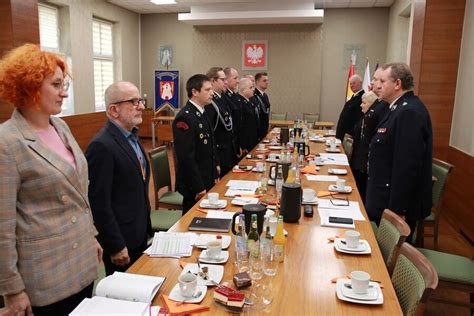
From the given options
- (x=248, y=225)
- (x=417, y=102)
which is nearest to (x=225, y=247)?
(x=248, y=225)

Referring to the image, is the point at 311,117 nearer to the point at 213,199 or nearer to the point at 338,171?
the point at 338,171

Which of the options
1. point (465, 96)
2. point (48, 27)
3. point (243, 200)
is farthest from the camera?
point (48, 27)

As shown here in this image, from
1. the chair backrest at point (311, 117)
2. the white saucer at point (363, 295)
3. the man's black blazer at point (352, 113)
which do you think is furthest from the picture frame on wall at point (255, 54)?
the white saucer at point (363, 295)

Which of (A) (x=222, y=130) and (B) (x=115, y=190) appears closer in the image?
(B) (x=115, y=190)

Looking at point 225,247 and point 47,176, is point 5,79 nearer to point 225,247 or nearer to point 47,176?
point 47,176

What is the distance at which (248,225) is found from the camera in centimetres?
203

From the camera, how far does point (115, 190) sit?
7.23ft

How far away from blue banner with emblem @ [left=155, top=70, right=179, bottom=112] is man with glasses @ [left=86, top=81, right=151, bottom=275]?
844cm

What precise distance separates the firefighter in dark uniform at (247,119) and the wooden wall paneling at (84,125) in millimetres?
3683

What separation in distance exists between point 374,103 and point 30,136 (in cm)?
383

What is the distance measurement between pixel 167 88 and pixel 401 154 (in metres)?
8.54

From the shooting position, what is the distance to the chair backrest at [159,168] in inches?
155

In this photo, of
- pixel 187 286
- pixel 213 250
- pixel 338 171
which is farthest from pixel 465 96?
pixel 187 286

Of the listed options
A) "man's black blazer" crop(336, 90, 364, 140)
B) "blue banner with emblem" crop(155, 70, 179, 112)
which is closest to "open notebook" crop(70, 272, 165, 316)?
"man's black blazer" crop(336, 90, 364, 140)
